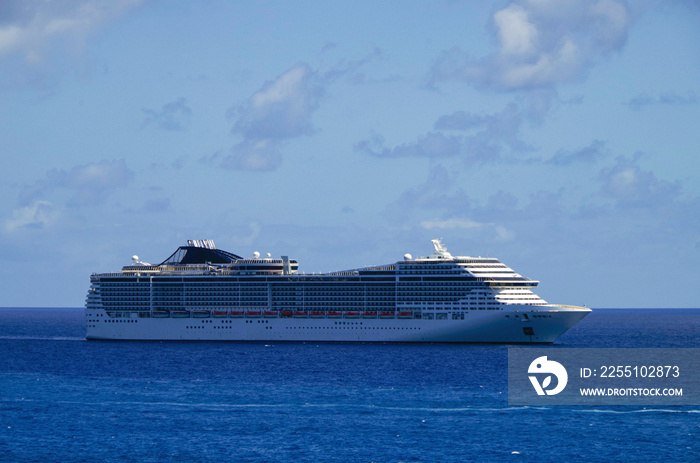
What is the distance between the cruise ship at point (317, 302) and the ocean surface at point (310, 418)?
16.7 m

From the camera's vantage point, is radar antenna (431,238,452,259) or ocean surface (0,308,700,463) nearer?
ocean surface (0,308,700,463)

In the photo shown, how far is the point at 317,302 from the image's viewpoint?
109 meters

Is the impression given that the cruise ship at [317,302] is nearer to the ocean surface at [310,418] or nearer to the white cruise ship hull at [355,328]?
the white cruise ship hull at [355,328]

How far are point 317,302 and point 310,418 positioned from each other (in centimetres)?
5443

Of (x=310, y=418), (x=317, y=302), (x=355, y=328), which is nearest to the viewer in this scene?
(x=310, y=418)

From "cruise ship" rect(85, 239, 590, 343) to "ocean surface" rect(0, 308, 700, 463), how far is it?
54.9 ft

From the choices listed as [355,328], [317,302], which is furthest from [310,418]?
[317,302]

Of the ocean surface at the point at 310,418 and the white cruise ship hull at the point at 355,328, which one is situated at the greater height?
the white cruise ship hull at the point at 355,328

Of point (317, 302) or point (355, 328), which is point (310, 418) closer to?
point (355, 328)

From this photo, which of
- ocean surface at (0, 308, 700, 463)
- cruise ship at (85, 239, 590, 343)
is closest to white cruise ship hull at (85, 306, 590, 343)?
cruise ship at (85, 239, 590, 343)

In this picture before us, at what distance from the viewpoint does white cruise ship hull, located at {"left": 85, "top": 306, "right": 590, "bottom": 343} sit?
9856 cm

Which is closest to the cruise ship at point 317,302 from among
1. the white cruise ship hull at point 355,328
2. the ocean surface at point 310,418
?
the white cruise ship hull at point 355,328

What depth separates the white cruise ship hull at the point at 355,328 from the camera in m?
98.6

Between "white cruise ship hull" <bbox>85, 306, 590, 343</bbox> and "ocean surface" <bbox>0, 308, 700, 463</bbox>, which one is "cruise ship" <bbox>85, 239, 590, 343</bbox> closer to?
"white cruise ship hull" <bbox>85, 306, 590, 343</bbox>
